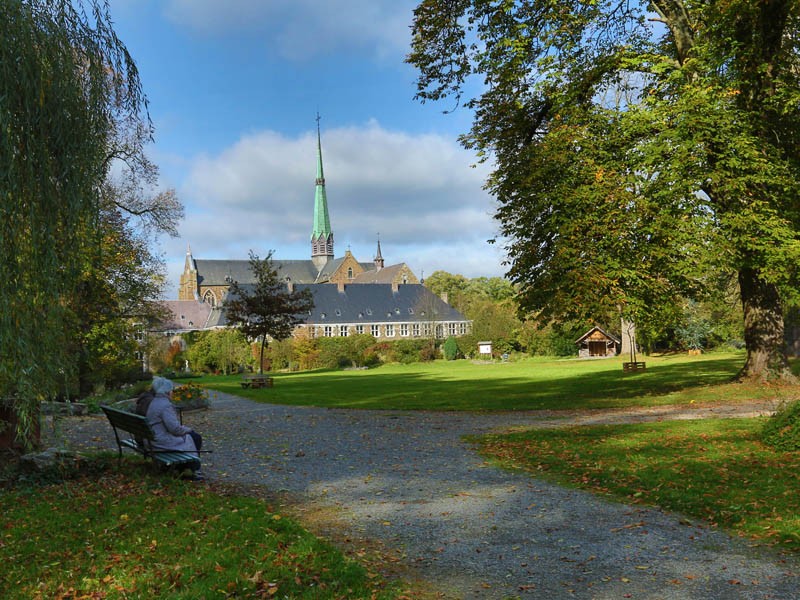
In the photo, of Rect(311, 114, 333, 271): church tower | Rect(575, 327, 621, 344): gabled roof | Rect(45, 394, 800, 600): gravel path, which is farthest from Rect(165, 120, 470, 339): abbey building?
Rect(45, 394, 800, 600): gravel path

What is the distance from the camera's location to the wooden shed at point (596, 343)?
168 feet

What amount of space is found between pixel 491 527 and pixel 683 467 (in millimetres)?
3641

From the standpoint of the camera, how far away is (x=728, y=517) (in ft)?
20.5

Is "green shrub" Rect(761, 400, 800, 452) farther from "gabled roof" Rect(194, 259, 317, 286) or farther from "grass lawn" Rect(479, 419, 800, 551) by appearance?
"gabled roof" Rect(194, 259, 317, 286)

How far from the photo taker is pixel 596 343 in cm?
5138

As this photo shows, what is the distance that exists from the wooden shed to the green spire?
6902 centimetres

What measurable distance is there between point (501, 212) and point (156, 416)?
40.6ft

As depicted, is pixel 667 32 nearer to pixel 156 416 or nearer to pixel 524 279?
pixel 524 279

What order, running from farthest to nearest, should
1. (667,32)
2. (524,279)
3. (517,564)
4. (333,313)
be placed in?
1. (333,313)
2. (667,32)
3. (524,279)
4. (517,564)

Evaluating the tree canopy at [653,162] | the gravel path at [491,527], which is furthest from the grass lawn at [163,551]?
the tree canopy at [653,162]

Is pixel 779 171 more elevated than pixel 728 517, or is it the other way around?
pixel 779 171

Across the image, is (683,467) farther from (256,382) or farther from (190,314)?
(190,314)

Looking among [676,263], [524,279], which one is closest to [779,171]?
[676,263]

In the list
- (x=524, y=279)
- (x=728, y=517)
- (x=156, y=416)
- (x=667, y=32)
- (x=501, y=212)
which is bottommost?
(x=728, y=517)
